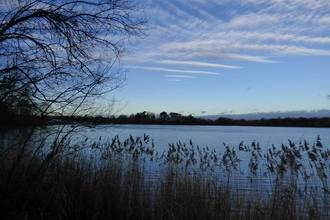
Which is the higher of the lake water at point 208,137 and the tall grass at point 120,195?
the lake water at point 208,137

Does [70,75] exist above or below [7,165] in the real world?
above

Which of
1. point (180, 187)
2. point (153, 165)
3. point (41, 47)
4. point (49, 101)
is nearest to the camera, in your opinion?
point (49, 101)

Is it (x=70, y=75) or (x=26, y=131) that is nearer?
(x=26, y=131)

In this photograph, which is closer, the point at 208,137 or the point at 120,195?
the point at 120,195

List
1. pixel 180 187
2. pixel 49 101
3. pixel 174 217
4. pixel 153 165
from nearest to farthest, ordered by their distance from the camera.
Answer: pixel 174 217 < pixel 49 101 < pixel 180 187 < pixel 153 165

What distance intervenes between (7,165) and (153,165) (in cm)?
557

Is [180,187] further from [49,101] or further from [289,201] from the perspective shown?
[49,101]

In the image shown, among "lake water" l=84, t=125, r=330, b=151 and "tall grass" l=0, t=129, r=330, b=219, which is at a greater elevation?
"lake water" l=84, t=125, r=330, b=151

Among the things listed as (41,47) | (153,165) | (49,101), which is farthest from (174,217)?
(153,165)

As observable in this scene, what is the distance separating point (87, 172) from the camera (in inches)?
297

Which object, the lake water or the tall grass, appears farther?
the lake water

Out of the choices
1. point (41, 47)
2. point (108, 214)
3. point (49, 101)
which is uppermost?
point (41, 47)

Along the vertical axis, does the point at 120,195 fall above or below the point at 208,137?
below

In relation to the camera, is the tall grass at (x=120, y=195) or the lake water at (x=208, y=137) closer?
the tall grass at (x=120, y=195)
